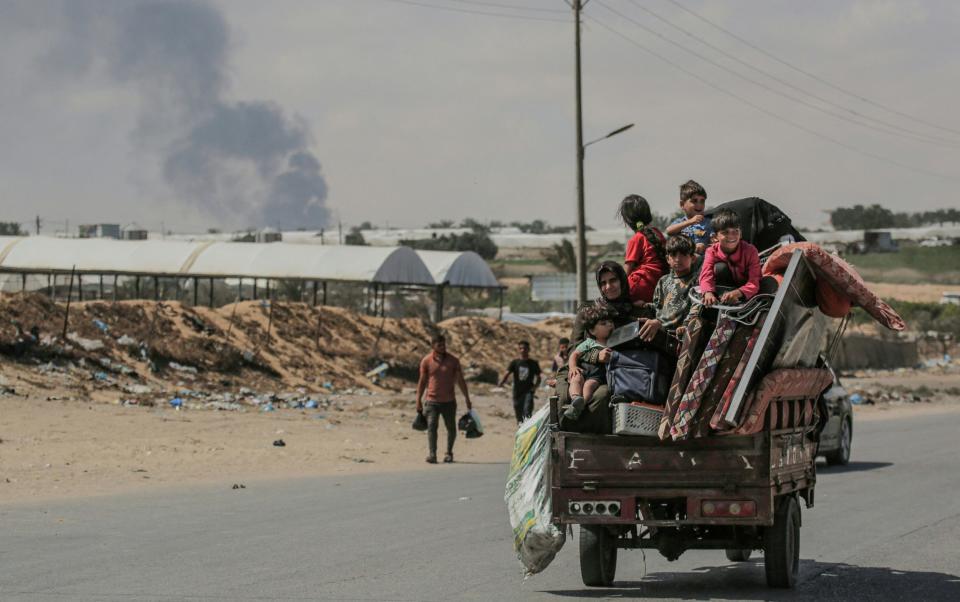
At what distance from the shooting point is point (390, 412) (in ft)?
96.1

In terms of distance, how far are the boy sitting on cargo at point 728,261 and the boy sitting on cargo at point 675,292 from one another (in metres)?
0.22

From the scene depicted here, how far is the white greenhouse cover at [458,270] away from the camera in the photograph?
5175cm

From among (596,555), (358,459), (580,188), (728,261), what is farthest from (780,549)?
(580,188)

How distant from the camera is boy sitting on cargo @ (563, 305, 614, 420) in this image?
9070 mm

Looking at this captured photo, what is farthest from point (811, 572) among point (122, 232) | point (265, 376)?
point (122, 232)

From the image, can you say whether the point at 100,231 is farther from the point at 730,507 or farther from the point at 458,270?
the point at 730,507

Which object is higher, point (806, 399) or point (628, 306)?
point (628, 306)

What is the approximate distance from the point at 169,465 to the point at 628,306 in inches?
437

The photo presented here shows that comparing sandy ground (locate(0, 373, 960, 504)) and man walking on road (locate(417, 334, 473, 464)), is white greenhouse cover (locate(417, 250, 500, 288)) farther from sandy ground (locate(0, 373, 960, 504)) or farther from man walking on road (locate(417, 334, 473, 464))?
man walking on road (locate(417, 334, 473, 464))

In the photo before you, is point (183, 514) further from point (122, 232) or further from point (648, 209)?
point (122, 232)

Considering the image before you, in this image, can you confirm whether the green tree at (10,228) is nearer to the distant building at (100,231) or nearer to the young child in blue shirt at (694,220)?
the distant building at (100,231)

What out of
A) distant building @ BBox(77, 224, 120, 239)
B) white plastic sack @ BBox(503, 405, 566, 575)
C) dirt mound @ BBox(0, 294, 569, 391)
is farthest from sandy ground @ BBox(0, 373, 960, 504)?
distant building @ BBox(77, 224, 120, 239)

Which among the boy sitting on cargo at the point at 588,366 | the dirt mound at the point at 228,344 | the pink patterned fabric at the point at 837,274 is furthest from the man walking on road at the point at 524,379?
the pink patterned fabric at the point at 837,274

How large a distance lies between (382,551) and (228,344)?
23.9 m
